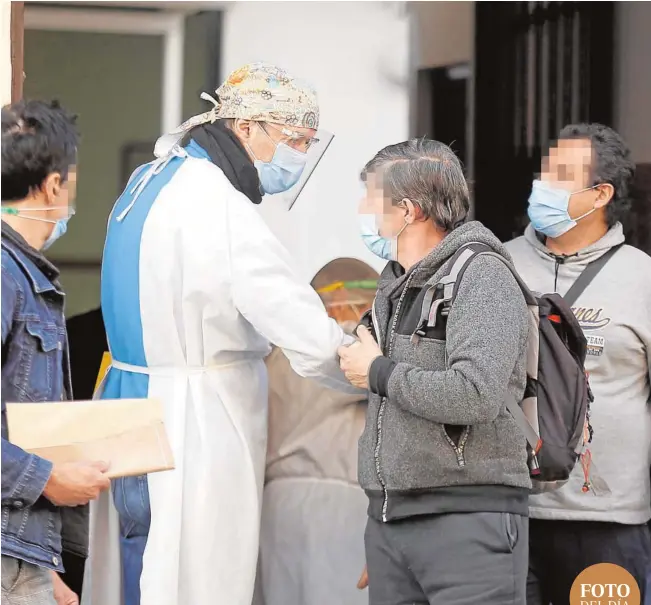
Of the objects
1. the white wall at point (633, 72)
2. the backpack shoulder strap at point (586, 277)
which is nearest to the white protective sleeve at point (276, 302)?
the backpack shoulder strap at point (586, 277)

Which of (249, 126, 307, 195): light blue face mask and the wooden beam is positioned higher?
the wooden beam

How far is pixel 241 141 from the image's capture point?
9.88 feet

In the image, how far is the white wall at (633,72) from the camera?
Answer: 399cm

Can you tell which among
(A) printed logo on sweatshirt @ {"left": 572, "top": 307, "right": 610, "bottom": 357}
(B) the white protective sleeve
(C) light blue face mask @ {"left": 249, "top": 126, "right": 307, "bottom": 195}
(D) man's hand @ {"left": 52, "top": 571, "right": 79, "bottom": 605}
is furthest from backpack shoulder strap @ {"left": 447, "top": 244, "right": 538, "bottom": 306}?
(D) man's hand @ {"left": 52, "top": 571, "right": 79, "bottom": 605}

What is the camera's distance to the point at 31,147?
2432 millimetres

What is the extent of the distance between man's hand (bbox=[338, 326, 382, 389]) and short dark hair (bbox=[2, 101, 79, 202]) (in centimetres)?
79

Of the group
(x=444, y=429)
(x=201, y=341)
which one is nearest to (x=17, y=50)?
(x=201, y=341)

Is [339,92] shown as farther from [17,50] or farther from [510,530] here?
[510,530]

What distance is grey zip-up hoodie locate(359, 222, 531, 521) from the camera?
2361mm

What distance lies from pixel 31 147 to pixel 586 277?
1.66 meters

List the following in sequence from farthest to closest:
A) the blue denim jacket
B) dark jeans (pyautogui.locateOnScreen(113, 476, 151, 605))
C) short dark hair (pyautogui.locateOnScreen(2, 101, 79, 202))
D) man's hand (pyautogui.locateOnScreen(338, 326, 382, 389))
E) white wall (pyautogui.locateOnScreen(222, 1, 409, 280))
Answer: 1. white wall (pyautogui.locateOnScreen(222, 1, 409, 280))
2. dark jeans (pyautogui.locateOnScreen(113, 476, 151, 605))
3. man's hand (pyautogui.locateOnScreen(338, 326, 382, 389))
4. short dark hair (pyautogui.locateOnScreen(2, 101, 79, 202))
5. the blue denim jacket

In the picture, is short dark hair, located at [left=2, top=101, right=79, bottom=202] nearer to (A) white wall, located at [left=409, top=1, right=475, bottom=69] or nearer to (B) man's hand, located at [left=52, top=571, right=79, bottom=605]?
(B) man's hand, located at [left=52, top=571, right=79, bottom=605]

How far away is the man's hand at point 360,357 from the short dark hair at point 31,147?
2.59 feet

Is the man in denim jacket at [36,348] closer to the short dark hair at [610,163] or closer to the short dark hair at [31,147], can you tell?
the short dark hair at [31,147]
